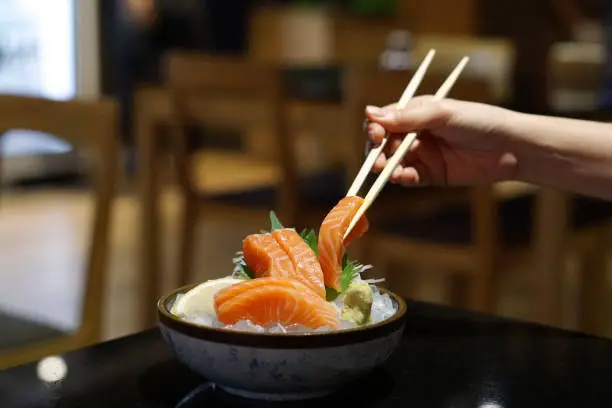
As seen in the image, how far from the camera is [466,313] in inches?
43.3

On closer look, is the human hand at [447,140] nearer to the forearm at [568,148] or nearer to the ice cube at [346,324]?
the forearm at [568,148]

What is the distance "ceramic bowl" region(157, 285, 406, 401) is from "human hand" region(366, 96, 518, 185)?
391 mm

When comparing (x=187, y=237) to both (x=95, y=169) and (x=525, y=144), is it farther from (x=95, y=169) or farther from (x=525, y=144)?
(x=525, y=144)

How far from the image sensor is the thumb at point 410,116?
110cm

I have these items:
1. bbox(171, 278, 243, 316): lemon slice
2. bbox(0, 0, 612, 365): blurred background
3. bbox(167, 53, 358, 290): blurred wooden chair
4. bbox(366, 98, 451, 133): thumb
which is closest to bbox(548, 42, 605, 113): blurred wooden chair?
bbox(0, 0, 612, 365): blurred background

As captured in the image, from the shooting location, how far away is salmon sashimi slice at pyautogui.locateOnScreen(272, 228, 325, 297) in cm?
79

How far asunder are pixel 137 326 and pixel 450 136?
193cm

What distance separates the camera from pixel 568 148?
1.26 meters

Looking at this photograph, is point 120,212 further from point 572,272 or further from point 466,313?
point 466,313

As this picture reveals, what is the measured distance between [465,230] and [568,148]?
123 centimetres

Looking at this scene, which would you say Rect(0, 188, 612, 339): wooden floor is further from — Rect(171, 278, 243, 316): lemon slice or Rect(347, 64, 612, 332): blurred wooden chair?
Rect(171, 278, 243, 316): lemon slice

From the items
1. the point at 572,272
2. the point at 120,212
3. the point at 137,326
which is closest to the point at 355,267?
the point at 137,326

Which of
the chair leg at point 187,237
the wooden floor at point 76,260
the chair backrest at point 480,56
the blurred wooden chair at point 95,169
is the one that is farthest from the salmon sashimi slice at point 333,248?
the chair backrest at point 480,56

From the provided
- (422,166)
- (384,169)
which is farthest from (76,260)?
(384,169)
